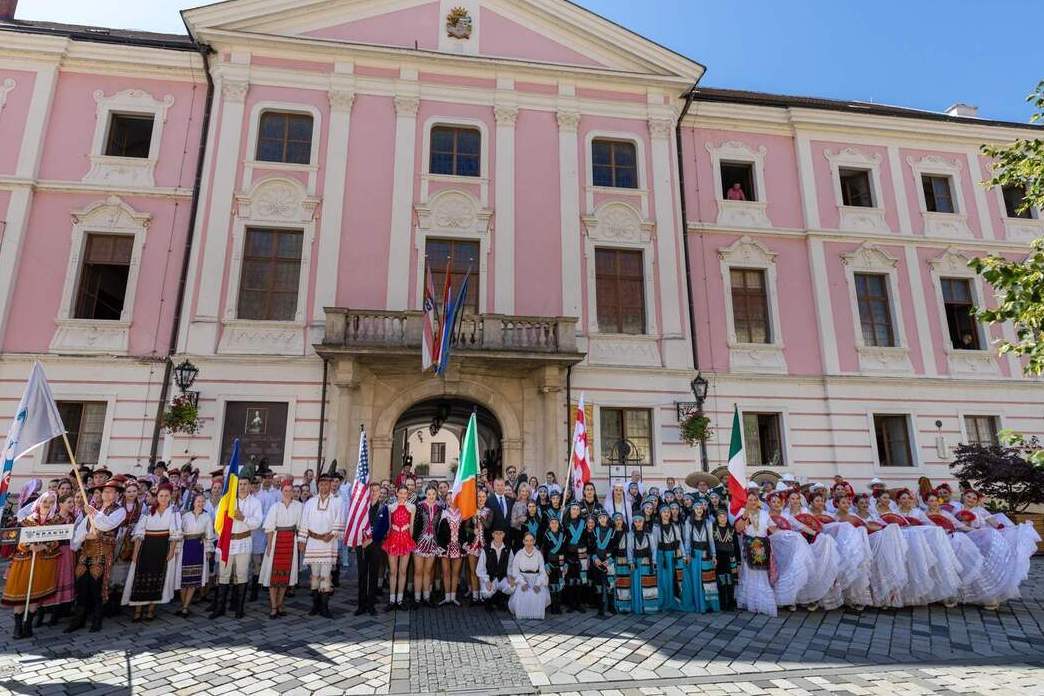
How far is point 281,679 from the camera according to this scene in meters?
5.89

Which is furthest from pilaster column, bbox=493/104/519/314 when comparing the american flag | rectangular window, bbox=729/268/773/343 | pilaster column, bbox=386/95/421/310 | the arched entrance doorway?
the american flag

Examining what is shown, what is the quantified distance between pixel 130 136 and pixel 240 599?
49.2 ft

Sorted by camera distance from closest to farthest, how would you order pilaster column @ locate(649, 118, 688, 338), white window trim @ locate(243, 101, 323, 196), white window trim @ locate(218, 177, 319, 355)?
white window trim @ locate(218, 177, 319, 355), white window trim @ locate(243, 101, 323, 196), pilaster column @ locate(649, 118, 688, 338)

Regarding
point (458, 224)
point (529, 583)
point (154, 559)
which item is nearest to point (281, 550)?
point (154, 559)

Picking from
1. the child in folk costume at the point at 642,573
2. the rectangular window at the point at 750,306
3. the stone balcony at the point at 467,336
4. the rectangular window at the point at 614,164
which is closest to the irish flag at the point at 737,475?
the child in folk costume at the point at 642,573

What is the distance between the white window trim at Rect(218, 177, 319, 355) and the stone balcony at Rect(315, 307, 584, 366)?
1509 millimetres

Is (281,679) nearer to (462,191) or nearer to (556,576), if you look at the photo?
(556,576)

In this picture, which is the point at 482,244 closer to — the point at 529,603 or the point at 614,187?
the point at 614,187

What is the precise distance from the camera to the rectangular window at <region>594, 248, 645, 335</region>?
17.0 meters

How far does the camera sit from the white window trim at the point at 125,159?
53.1 feet

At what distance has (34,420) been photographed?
7.30 metres

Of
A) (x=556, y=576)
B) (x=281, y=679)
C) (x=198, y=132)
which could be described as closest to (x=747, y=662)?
(x=556, y=576)

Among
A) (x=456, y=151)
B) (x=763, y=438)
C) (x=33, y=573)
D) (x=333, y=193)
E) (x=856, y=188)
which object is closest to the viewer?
(x=33, y=573)

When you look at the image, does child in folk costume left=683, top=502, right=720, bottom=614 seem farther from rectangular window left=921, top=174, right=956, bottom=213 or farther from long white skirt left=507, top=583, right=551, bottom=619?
rectangular window left=921, top=174, right=956, bottom=213
